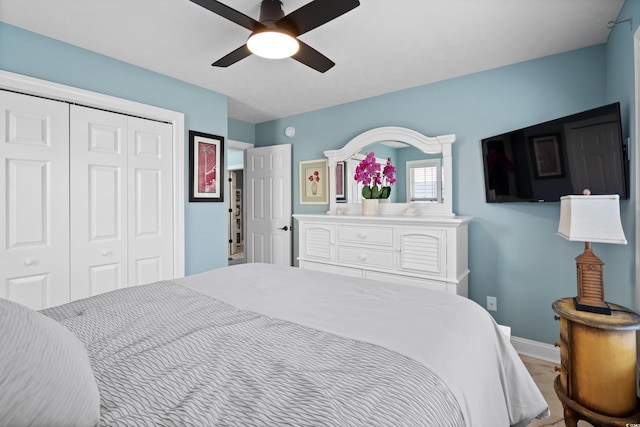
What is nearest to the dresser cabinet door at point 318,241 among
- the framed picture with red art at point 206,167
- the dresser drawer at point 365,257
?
the dresser drawer at point 365,257

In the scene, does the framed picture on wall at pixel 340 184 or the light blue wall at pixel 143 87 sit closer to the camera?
the light blue wall at pixel 143 87

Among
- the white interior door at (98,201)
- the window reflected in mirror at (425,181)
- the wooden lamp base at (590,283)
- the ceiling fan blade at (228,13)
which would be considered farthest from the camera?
the window reflected in mirror at (425,181)

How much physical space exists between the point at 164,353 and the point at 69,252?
7.06 feet

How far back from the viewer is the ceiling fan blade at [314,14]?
60.1 inches

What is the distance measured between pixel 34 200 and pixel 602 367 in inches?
147

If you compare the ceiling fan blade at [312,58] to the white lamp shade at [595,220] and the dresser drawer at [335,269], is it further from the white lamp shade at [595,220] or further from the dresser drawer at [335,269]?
the dresser drawer at [335,269]

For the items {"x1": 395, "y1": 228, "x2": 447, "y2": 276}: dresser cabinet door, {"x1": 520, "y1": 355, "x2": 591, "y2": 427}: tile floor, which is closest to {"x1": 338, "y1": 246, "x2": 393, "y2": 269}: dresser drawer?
{"x1": 395, "y1": 228, "x2": 447, "y2": 276}: dresser cabinet door

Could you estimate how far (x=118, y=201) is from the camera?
8.93 ft

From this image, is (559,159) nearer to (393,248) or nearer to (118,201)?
(393,248)

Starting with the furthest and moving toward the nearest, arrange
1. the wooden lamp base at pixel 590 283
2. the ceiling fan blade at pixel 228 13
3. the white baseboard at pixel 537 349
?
the white baseboard at pixel 537 349 < the wooden lamp base at pixel 590 283 < the ceiling fan blade at pixel 228 13

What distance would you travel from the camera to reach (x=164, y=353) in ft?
3.03

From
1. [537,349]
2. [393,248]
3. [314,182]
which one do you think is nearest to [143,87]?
[314,182]

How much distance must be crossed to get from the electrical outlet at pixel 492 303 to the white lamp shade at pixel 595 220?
1.36 m

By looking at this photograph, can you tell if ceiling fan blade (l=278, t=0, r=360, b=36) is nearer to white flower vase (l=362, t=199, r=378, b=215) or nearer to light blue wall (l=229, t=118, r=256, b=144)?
white flower vase (l=362, t=199, r=378, b=215)
